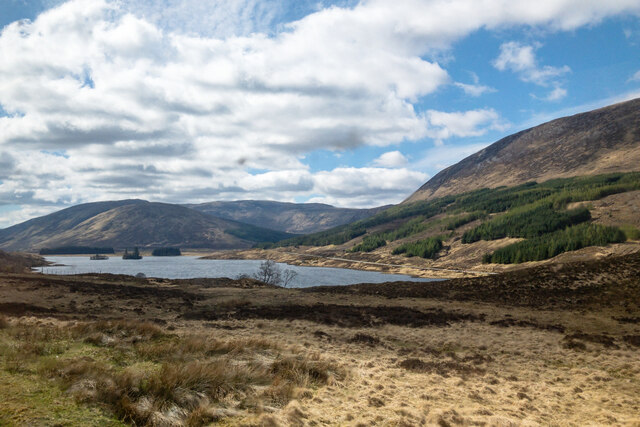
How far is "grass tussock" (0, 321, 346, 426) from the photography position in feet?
32.1

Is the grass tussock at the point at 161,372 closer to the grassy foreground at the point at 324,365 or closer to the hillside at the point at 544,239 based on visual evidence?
the grassy foreground at the point at 324,365

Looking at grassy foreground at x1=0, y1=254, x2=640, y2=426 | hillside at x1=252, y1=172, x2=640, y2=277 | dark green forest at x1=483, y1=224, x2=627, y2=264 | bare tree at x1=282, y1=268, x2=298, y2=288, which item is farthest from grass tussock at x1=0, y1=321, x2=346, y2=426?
dark green forest at x1=483, y1=224, x2=627, y2=264

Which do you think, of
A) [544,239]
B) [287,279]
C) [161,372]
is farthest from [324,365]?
[544,239]

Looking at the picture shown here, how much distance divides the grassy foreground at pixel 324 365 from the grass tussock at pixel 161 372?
5cm

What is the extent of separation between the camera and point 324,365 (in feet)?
51.6

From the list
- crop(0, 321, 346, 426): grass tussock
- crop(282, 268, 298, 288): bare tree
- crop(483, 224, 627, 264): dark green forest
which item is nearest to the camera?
crop(0, 321, 346, 426): grass tussock

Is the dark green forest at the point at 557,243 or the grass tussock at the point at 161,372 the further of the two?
the dark green forest at the point at 557,243

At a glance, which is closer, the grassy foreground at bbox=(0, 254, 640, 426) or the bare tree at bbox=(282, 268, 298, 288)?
the grassy foreground at bbox=(0, 254, 640, 426)

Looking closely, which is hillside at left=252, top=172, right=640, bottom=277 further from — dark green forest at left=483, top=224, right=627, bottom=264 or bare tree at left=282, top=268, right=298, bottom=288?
bare tree at left=282, top=268, right=298, bottom=288

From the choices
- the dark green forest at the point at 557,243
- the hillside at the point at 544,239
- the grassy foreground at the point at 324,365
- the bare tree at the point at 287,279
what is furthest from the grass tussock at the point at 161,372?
the dark green forest at the point at 557,243

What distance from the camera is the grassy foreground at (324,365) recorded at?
10.2 m

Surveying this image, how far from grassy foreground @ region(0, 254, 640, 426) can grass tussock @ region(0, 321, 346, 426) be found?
51mm

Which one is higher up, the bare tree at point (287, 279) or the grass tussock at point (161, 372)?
the grass tussock at point (161, 372)

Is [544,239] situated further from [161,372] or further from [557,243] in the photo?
[161,372]
